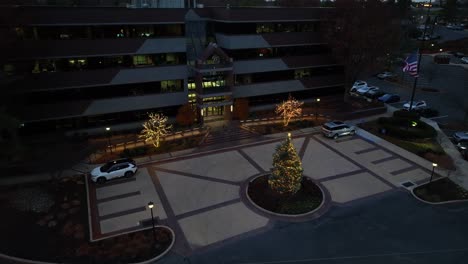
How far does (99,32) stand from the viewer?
36250 mm

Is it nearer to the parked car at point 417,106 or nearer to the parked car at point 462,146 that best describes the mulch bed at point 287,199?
the parked car at point 462,146

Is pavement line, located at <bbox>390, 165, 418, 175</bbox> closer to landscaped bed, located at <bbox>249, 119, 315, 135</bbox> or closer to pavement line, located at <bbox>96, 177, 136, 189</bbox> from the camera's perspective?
landscaped bed, located at <bbox>249, 119, 315, 135</bbox>

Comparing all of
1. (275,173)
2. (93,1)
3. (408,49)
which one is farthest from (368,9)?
(408,49)

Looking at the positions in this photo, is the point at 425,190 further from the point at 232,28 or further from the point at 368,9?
the point at 232,28

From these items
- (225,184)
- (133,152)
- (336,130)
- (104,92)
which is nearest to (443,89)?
(336,130)

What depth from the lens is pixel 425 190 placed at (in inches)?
1120

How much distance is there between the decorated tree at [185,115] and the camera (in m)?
40.4

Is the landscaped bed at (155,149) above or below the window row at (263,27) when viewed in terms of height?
below

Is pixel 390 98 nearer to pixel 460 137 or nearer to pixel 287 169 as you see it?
pixel 460 137

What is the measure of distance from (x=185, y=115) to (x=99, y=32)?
46.3 ft

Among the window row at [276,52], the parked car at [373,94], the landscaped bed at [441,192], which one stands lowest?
the landscaped bed at [441,192]

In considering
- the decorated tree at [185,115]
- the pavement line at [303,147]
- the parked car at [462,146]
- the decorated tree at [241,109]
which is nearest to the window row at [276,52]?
the decorated tree at [241,109]

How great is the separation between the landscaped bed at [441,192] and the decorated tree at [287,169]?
11775mm

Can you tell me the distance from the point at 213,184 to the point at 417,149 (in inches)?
972
